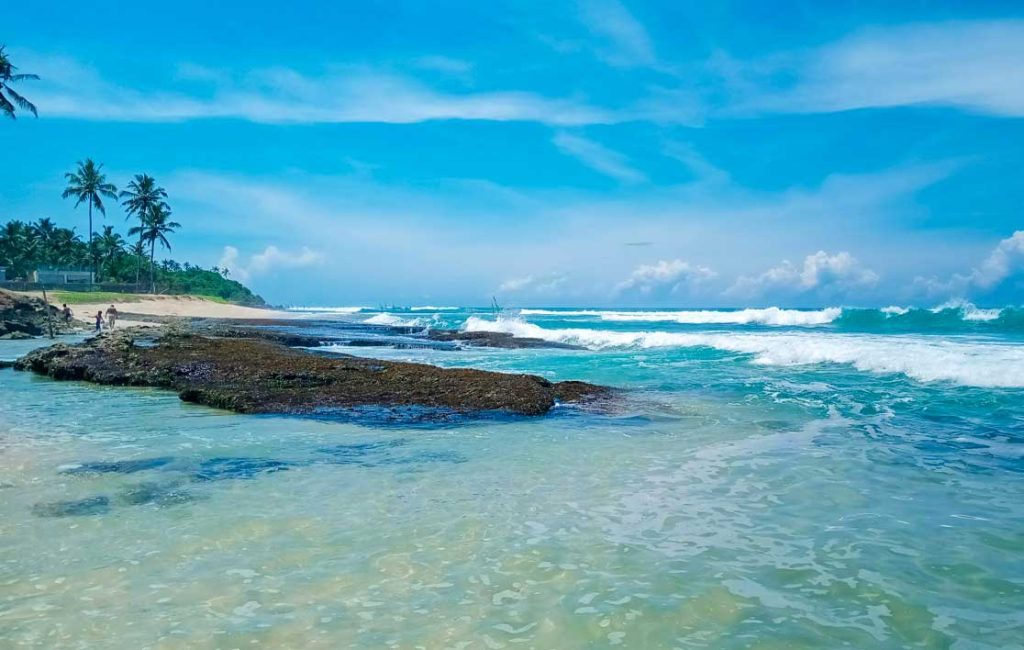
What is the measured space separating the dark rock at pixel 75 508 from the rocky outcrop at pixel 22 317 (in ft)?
105

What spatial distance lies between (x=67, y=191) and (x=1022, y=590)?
3346 inches

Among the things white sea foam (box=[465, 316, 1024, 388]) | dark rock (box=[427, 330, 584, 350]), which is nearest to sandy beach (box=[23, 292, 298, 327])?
dark rock (box=[427, 330, 584, 350])

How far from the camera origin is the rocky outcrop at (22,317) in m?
32.8

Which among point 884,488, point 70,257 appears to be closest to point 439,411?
point 884,488

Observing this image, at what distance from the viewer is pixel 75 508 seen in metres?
6.68

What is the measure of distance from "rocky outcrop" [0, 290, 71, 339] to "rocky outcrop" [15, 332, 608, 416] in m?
17.3

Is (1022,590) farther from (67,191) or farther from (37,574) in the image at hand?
(67,191)

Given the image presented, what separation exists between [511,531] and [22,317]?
123ft

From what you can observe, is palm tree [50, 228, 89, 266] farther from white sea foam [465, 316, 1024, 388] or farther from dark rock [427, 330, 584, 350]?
white sea foam [465, 316, 1024, 388]

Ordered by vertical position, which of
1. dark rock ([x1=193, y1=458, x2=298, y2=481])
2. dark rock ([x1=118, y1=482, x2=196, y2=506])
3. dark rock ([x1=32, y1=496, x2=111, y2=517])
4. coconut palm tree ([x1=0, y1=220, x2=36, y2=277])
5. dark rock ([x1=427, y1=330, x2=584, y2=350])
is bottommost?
dark rock ([x1=32, y1=496, x2=111, y2=517])

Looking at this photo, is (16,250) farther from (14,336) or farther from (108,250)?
(14,336)

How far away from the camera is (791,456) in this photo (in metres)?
9.31

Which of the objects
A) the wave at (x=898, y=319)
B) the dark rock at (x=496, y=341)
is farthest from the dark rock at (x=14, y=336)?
the wave at (x=898, y=319)

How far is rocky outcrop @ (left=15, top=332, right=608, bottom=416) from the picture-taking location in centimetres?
1297
